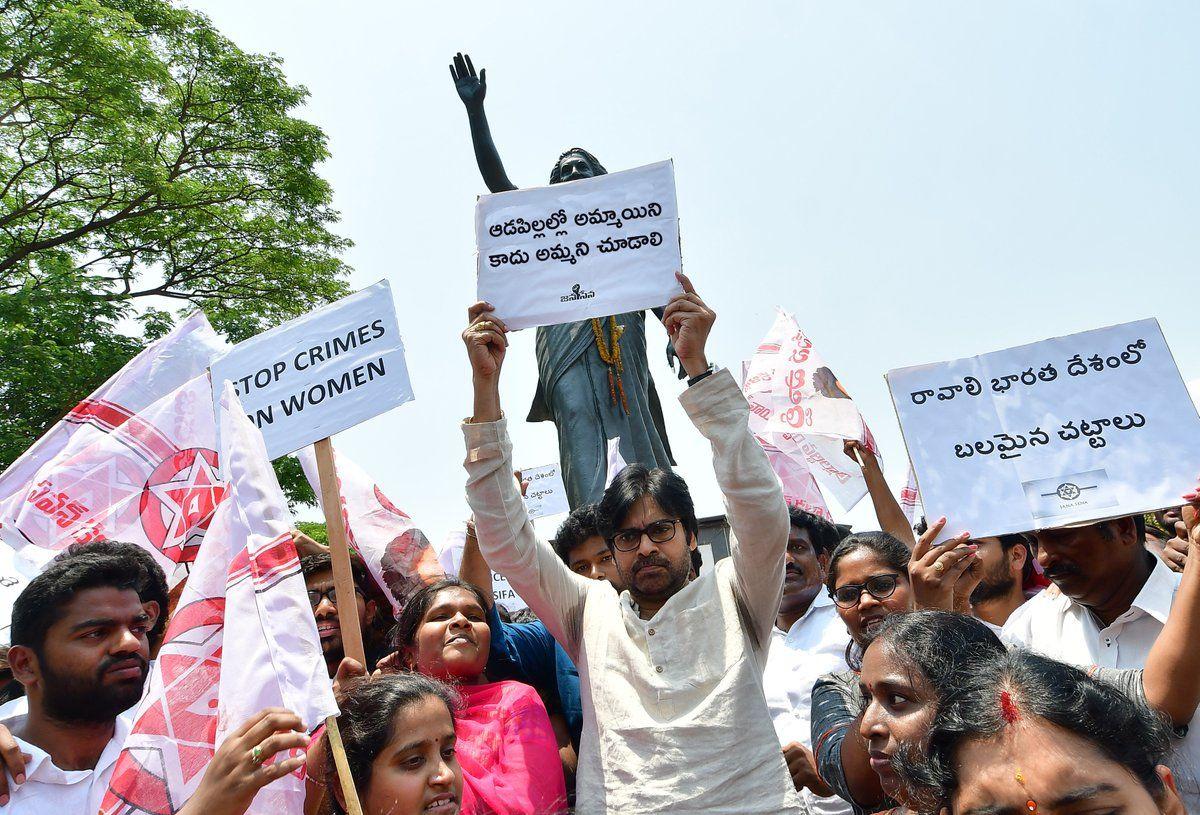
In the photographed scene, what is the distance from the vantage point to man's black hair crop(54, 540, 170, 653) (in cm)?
289

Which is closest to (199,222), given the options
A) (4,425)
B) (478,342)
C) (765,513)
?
(4,425)

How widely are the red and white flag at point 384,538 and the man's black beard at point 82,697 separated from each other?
55.9 inches

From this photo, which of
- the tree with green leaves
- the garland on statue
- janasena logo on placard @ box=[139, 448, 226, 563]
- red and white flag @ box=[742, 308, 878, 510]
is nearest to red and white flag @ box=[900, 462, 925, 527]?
red and white flag @ box=[742, 308, 878, 510]

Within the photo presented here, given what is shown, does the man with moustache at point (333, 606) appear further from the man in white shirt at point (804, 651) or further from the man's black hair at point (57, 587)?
the man in white shirt at point (804, 651)

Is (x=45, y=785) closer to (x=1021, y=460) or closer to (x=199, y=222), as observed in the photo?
(x=1021, y=460)

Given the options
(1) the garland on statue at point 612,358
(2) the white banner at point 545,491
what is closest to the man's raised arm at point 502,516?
(2) the white banner at point 545,491

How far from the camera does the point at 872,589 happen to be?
2699 millimetres

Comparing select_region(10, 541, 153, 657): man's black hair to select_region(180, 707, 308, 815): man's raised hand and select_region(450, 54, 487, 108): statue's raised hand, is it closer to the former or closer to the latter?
select_region(180, 707, 308, 815): man's raised hand

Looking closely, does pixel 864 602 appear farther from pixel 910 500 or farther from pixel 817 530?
pixel 910 500

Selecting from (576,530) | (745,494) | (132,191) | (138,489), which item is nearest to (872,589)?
(745,494)

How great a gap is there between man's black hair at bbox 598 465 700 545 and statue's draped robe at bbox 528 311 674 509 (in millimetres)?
3962

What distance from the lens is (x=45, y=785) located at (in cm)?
229

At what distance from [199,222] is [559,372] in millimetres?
7581

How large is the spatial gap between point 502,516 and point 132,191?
1110 cm
